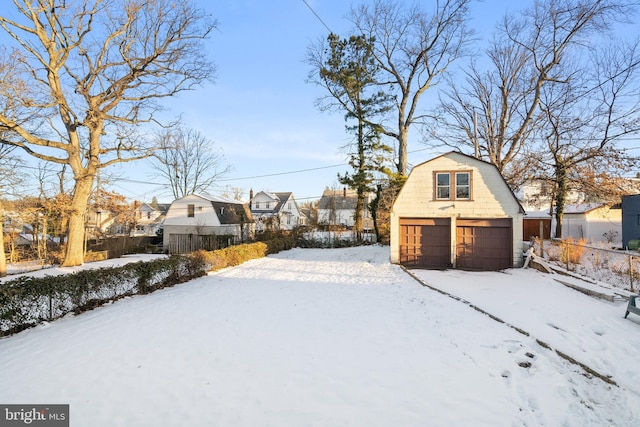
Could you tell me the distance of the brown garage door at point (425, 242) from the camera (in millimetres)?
14656

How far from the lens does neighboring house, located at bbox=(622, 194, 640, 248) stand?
17.6m

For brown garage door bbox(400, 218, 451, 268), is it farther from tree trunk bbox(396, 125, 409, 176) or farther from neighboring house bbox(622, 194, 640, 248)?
neighboring house bbox(622, 194, 640, 248)

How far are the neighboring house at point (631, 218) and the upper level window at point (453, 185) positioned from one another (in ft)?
37.5

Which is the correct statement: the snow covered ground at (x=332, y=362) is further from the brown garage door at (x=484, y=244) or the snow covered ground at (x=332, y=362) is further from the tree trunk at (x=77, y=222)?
the tree trunk at (x=77, y=222)

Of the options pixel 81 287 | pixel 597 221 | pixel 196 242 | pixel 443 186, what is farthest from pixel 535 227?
pixel 81 287

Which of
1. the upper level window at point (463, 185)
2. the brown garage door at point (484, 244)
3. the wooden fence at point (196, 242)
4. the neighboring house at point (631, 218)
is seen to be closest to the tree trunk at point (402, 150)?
the upper level window at point (463, 185)

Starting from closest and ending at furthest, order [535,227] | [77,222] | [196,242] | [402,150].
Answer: [77,222], [402,150], [196,242], [535,227]

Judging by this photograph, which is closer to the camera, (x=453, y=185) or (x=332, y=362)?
(x=332, y=362)

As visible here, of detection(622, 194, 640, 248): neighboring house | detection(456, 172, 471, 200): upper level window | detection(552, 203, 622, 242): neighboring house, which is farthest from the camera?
detection(552, 203, 622, 242): neighboring house

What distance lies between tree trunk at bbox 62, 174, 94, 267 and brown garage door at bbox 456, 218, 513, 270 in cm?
1881

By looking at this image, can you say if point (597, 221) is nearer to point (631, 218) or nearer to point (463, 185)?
point (631, 218)

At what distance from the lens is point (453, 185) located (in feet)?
47.4

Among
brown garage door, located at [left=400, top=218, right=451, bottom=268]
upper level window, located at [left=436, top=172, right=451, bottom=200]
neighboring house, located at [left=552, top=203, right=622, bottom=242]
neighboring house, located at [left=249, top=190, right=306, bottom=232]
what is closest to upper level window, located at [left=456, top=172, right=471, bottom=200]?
upper level window, located at [left=436, top=172, right=451, bottom=200]

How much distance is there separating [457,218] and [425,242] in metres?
1.88
